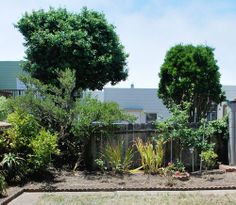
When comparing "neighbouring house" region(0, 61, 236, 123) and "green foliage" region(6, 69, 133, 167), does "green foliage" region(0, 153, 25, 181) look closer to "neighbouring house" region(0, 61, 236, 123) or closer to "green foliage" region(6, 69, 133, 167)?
"green foliage" region(6, 69, 133, 167)

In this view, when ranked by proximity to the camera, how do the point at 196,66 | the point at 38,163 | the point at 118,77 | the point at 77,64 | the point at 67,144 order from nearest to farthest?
the point at 38,163 < the point at 67,144 < the point at 196,66 < the point at 77,64 < the point at 118,77

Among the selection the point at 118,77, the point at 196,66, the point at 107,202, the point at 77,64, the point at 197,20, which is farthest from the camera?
the point at 118,77

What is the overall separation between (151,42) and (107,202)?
790 centimetres

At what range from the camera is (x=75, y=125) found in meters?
11.2

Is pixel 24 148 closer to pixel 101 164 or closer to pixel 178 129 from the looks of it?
pixel 101 164

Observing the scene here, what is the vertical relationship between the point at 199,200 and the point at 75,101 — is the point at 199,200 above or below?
below

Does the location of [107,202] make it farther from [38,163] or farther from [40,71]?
[40,71]

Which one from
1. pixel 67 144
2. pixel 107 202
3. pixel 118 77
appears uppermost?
pixel 118 77

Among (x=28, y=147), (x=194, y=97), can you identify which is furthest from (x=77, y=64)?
(x=28, y=147)

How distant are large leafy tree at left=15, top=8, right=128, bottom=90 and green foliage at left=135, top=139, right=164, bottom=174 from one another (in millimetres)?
6732

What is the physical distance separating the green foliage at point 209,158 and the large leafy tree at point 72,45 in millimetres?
7493

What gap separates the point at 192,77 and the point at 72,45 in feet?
17.4

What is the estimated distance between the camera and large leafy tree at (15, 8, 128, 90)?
17.2m

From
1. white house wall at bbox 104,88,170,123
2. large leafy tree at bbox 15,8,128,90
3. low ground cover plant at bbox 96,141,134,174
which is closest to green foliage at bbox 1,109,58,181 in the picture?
low ground cover plant at bbox 96,141,134,174
